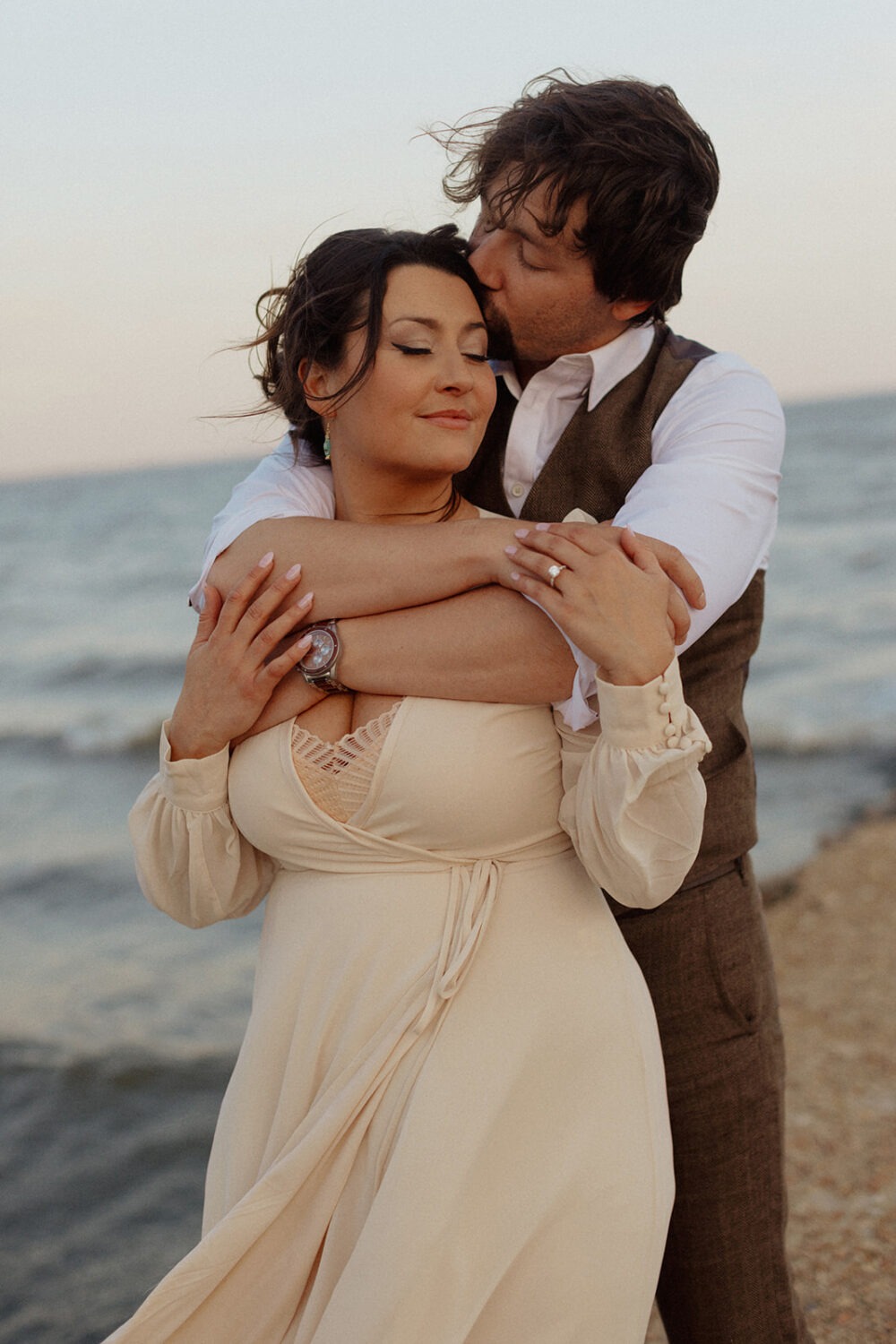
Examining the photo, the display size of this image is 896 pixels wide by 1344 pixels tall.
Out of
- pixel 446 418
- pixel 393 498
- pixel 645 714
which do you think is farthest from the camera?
pixel 393 498

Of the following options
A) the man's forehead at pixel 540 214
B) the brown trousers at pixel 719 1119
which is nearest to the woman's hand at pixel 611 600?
the man's forehead at pixel 540 214

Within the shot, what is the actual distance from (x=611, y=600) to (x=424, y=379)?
52 centimetres

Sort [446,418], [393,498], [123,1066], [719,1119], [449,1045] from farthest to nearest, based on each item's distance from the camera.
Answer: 1. [123,1066]
2. [719,1119]
3. [393,498]
4. [446,418]
5. [449,1045]

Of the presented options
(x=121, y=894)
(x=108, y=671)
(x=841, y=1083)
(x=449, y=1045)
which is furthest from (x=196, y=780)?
(x=108, y=671)

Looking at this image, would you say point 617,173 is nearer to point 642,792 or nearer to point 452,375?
point 452,375

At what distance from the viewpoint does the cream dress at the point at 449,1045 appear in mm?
1778

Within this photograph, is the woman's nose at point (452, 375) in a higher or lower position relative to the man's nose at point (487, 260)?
lower

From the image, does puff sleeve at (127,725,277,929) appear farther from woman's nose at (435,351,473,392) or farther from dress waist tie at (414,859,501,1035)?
woman's nose at (435,351,473,392)

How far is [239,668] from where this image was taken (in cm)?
202

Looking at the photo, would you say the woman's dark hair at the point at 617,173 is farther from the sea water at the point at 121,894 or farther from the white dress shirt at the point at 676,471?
the sea water at the point at 121,894

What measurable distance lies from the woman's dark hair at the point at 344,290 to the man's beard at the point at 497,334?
0.20 ft

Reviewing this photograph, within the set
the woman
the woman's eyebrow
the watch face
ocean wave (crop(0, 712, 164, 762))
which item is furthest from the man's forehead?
ocean wave (crop(0, 712, 164, 762))

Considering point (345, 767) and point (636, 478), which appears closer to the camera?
point (345, 767)

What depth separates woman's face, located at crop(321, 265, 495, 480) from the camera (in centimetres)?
206
